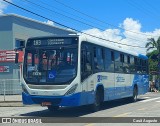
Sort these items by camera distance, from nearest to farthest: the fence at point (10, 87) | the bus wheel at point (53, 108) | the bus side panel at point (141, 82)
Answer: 1. the bus wheel at point (53, 108)
2. the bus side panel at point (141, 82)
3. the fence at point (10, 87)

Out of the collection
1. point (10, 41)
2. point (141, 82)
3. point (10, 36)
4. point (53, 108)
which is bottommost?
point (53, 108)

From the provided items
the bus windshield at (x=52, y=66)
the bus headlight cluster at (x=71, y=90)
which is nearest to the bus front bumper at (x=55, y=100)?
the bus headlight cluster at (x=71, y=90)

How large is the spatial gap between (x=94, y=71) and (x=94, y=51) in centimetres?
88

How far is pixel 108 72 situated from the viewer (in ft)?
65.0

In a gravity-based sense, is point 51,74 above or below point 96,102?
above

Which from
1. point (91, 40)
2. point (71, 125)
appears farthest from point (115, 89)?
point (71, 125)

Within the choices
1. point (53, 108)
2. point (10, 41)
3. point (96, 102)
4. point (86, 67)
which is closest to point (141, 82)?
point (96, 102)

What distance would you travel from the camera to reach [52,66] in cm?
1587

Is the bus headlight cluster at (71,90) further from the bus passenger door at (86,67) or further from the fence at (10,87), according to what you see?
the fence at (10,87)

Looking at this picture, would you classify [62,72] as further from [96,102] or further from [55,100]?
[96,102]

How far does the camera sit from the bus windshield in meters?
15.7

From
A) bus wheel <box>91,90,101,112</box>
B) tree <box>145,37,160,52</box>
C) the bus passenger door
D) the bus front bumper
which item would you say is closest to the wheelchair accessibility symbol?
the bus front bumper

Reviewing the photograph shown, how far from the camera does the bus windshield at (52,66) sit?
51.6ft

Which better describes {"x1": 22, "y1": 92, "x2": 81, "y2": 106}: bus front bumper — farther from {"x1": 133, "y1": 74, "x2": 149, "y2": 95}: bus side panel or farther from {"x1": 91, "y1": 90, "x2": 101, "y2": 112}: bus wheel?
{"x1": 133, "y1": 74, "x2": 149, "y2": 95}: bus side panel
